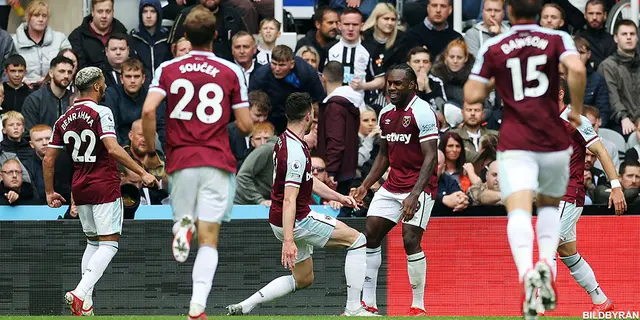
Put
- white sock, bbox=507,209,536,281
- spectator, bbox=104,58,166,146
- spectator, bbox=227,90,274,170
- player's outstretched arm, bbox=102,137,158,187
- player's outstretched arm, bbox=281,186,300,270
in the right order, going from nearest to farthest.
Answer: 1. white sock, bbox=507,209,536,281
2. player's outstretched arm, bbox=281,186,300,270
3. player's outstretched arm, bbox=102,137,158,187
4. spectator, bbox=227,90,274,170
5. spectator, bbox=104,58,166,146

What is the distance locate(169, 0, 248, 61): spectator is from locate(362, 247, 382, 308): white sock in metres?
5.00

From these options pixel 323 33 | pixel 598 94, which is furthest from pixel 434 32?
pixel 598 94

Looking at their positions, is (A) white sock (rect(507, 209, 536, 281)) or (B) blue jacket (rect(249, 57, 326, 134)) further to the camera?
(B) blue jacket (rect(249, 57, 326, 134))

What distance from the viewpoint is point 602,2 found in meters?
17.4

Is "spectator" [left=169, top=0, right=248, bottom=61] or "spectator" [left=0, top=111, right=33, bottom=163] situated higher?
"spectator" [left=169, top=0, right=248, bottom=61]

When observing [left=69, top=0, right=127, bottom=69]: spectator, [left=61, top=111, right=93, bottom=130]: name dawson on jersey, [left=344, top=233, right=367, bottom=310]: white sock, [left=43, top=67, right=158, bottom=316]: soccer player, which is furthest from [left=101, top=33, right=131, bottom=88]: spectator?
[left=344, top=233, right=367, bottom=310]: white sock

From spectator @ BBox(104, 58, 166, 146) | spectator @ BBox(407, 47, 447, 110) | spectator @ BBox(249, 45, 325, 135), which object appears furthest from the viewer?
spectator @ BBox(407, 47, 447, 110)

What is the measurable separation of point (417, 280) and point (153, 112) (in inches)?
176

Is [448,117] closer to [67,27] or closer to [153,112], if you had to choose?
[67,27]

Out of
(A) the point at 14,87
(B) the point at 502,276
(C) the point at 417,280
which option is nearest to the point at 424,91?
(B) the point at 502,276

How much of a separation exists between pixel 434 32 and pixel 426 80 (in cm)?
128

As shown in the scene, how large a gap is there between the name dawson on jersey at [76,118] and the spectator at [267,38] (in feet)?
16.8

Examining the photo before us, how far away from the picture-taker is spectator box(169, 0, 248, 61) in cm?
1705

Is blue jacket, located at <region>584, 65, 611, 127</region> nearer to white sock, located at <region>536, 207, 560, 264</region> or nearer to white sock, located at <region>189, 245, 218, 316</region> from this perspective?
white sock, located at <region>536, 207, 560, 264</region>
